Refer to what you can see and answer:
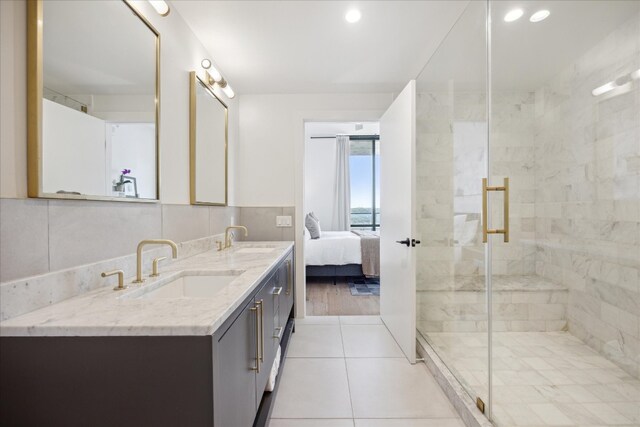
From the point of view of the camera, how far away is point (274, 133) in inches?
120

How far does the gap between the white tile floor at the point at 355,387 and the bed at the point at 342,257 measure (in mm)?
1603

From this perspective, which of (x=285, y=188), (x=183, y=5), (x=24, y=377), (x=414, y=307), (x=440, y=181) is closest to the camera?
(x=24, y=377)

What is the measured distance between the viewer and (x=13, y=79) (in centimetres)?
82

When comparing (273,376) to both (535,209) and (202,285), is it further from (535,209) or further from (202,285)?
(535,209)

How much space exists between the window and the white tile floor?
419 centimetres

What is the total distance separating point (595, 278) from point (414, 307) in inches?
44.3

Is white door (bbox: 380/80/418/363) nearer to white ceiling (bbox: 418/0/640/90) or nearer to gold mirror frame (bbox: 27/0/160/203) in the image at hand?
white ceiling (bbox: 418/0/640/90)

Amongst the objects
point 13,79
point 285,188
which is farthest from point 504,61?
point 13,79

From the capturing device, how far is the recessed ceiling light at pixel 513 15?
5.76 ft

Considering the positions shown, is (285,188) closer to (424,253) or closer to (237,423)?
(424,253)

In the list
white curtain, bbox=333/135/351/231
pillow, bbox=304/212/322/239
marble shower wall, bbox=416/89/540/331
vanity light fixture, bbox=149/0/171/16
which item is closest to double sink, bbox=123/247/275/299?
vanity light fixture, bbox=149/0/171/16

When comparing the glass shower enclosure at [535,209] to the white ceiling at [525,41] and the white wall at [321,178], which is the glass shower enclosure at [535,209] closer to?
the white ceiling at [525,41]

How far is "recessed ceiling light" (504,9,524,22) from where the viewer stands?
176 centimetres

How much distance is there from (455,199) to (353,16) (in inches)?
58.5
